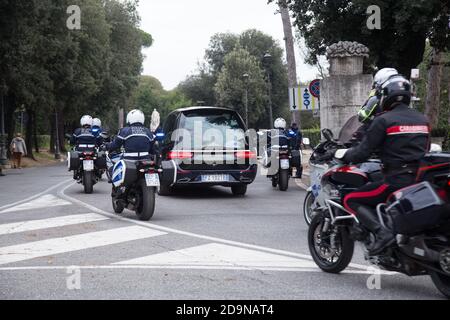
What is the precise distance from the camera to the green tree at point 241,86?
7756 cm

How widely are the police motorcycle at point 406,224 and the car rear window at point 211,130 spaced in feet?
24.5

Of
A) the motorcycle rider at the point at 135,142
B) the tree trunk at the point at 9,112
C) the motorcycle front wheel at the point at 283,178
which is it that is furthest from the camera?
the tree trunk at the point at 9,112

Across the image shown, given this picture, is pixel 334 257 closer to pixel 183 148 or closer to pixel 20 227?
pixel 20 227

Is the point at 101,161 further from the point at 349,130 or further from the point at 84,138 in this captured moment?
the point at 349,130

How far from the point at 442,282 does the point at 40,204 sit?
9.74m

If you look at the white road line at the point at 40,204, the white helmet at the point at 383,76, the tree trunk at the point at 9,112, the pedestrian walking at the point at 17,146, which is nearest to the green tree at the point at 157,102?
the tree trunk at the point at 9,112

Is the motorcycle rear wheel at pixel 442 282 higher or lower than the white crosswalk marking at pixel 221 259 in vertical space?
higher

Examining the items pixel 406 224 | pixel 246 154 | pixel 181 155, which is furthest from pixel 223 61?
→ pixel 406 224

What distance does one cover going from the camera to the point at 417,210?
5496mm

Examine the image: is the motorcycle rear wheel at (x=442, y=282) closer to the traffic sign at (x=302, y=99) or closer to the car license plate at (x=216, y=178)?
the car license plate at (x=216, y=178)

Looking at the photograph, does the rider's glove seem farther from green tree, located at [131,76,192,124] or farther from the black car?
green tree, located at [131,76,192,124]

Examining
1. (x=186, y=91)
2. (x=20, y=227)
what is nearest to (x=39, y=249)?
(x=20, y=227)
